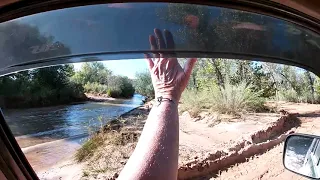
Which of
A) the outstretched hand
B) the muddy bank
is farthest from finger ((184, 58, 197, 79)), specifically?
the muddy bank

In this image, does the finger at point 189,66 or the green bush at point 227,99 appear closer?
the finger at point 189,66

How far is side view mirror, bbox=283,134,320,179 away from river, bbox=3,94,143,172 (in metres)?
0.50

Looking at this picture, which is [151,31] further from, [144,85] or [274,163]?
[274,163]

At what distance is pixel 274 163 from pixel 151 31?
947 millimetres

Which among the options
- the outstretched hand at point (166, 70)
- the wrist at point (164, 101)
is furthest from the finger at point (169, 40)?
the wrist at point (164, 101)

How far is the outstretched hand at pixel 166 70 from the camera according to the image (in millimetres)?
813

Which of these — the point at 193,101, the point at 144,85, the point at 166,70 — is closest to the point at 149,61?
the point at 166,70

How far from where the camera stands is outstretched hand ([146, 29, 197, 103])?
81 centimetres

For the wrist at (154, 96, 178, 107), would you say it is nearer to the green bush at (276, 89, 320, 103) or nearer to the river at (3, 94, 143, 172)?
the river at (3, 94, 143, 172)

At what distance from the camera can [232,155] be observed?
5.41 ft

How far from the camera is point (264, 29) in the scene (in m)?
0.76

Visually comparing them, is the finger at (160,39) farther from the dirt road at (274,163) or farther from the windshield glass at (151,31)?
the dirt road at (274,163)

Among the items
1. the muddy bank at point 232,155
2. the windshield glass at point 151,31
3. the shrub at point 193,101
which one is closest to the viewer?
the windshield glass at point 151,31

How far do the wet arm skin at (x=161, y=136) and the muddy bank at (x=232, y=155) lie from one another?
272mm
